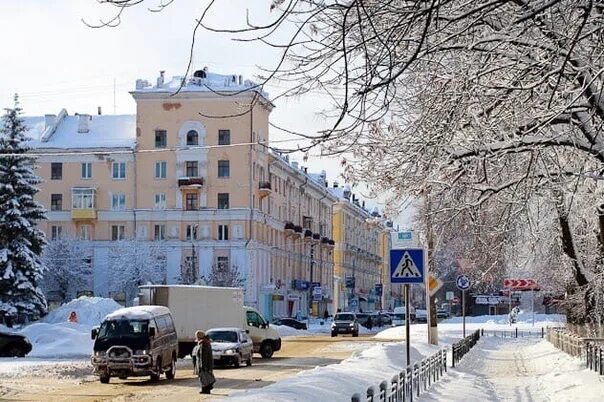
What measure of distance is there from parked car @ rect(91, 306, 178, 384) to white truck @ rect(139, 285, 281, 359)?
981cm

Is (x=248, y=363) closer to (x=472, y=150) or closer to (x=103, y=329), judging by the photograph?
(x=103, y=329)

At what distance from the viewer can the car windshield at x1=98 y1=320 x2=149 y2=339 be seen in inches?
1180

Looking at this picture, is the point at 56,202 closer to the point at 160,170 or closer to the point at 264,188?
the point at 160,170

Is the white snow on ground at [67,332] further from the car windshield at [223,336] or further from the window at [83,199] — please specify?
the window at [83,199]

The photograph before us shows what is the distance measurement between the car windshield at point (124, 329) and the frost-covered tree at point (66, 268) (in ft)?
186

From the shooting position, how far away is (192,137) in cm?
9225

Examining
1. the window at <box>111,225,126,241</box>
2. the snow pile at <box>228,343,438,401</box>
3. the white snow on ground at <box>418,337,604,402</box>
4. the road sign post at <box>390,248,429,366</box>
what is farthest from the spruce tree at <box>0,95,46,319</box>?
the road sign post at <box>390,248,429,366</box>

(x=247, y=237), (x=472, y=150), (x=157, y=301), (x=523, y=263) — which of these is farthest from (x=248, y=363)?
(x=247, y=237)

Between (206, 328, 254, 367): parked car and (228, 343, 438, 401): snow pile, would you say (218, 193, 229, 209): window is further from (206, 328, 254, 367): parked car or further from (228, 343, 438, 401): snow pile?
(228, 343, 438, 401): snow pile

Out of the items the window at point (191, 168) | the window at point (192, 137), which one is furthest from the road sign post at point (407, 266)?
the window at point (191, 168)

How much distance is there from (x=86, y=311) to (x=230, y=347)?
30.8m

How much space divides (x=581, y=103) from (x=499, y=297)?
108174mm

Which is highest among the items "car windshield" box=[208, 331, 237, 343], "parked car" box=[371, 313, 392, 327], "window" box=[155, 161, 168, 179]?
"window" box=[155, 161, 168, 179]

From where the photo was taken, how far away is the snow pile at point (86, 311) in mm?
63250
